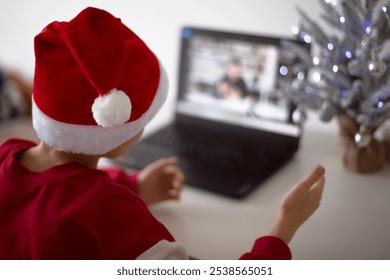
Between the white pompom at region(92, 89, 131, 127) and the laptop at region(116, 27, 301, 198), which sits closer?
the white pompom at region(92, 89, 131, 127)

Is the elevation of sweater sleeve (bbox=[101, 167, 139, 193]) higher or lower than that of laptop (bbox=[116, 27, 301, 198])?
lower

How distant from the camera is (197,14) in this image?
1412mm

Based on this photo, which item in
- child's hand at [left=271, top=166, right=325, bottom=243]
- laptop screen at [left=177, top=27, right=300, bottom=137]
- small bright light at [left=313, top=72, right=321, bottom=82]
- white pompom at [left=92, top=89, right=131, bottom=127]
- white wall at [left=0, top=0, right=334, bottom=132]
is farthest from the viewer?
laptop screen at [left=177, top=27, right=300, bottom=137]

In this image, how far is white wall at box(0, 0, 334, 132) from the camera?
853mm

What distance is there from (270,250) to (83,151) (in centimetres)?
28

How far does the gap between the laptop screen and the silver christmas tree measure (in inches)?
1.6

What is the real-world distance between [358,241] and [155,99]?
383 mm

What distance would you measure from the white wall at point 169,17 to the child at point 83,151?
0.17m

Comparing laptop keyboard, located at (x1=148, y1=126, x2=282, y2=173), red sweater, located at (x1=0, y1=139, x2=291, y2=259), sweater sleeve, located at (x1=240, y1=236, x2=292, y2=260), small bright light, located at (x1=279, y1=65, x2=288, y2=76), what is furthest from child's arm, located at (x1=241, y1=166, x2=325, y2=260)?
small bright light, located at (x1=279, y1=65, x2=288, y2=76)

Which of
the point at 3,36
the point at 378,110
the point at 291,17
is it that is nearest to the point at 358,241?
the point at 378,110

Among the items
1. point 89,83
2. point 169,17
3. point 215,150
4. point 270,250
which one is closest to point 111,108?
point 89,83

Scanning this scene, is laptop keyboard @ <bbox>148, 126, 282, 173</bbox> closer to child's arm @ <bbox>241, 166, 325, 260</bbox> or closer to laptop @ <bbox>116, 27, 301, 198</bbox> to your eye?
laptop @ <bbox>116, 27, 301, 198</bbox>

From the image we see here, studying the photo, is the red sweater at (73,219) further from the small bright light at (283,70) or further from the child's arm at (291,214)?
the small bright light at (283,70)

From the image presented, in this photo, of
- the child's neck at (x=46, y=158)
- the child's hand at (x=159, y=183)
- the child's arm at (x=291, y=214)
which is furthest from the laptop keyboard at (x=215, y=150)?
the child's neck at (x=46, y=158)
